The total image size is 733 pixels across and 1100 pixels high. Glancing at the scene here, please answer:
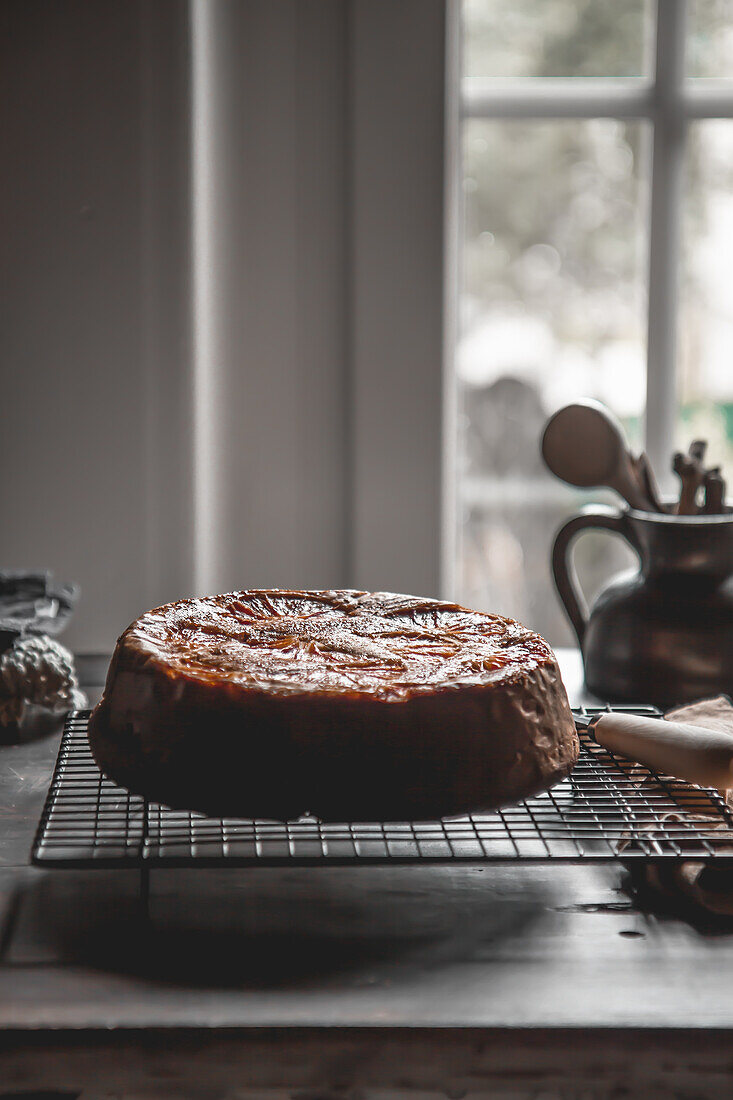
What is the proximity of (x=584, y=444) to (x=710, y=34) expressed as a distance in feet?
3.53

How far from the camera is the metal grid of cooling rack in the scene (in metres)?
0.66

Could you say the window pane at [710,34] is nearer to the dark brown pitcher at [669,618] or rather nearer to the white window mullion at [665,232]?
the white window mullion at [665,232]

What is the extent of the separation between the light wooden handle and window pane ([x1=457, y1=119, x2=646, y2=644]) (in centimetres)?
114

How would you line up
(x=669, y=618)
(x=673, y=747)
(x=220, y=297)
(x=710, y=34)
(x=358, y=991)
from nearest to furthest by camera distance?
(x=358, y=991), (x=673, y=747), (x=669, y=618), (x=220, y=297), (x=710, y=34)

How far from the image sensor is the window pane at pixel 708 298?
6.28 feet

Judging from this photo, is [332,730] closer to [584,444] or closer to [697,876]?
[697,876]

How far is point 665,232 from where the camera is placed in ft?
6.23

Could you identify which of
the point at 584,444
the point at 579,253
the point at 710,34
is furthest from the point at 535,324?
the point at 584,444

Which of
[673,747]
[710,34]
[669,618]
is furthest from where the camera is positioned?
[710,34]

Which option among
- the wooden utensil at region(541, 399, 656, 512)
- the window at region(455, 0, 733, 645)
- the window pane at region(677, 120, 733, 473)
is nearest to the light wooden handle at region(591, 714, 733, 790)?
the wooden utensil at region(541, 399, 656, 512)

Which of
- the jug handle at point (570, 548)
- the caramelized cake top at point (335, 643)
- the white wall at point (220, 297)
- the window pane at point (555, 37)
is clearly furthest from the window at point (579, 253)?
the caramelized cake top at point (335, 643)

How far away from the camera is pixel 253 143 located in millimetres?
1734

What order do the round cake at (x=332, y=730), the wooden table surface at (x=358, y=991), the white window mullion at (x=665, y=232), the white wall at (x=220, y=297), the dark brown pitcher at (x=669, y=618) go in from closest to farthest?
the wooden table surface at (x=358, y=991)
the round cake at (x=332, y=730)
the dark brown pitcher at (x=669, y=618)
the white wall at (x=220, y=297)
the white window mullion at (x=665, y=232)

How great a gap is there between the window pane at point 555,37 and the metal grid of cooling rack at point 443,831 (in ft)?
4.53
